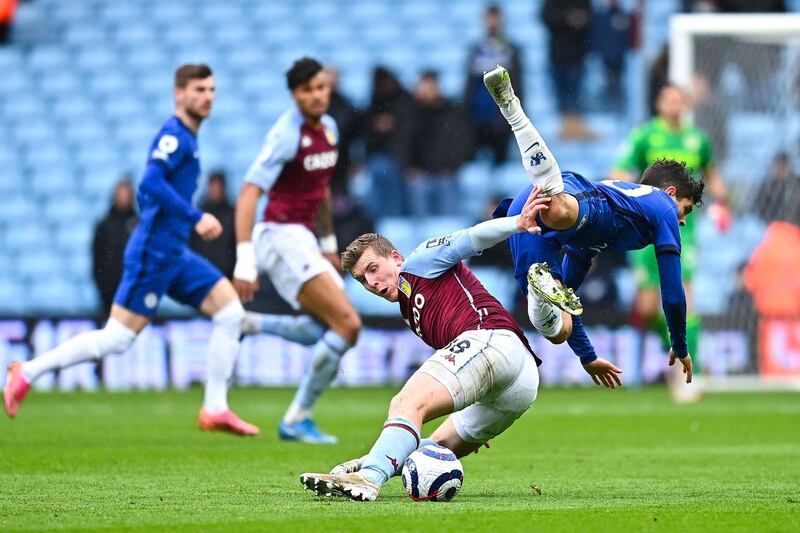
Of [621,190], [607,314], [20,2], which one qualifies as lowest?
[607,314]

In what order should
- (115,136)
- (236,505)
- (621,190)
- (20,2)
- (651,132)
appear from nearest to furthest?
(236,505) → (621,190) → (651,132) → (115,136) → (20,2)

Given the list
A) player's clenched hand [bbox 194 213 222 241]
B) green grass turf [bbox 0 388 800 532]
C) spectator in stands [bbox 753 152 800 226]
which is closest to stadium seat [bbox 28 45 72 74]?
green grass turf [bbox 0 388 800 532]

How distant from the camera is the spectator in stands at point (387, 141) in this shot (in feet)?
53.8

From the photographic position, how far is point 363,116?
16.4m

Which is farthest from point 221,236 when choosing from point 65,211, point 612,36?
point 612,36

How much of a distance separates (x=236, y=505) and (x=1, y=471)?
6.78 ft

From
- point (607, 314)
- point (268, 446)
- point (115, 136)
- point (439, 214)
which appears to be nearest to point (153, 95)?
point (115, 136)

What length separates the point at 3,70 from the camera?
20219 mm

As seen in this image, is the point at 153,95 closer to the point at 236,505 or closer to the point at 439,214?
the point at 439,214

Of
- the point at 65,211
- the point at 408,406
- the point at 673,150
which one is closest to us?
the point at 408,406

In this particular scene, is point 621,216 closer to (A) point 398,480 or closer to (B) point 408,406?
(B) point 408,406

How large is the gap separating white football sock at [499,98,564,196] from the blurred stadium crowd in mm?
8595

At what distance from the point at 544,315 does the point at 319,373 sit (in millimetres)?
3092

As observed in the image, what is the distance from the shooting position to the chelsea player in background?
905 cm
